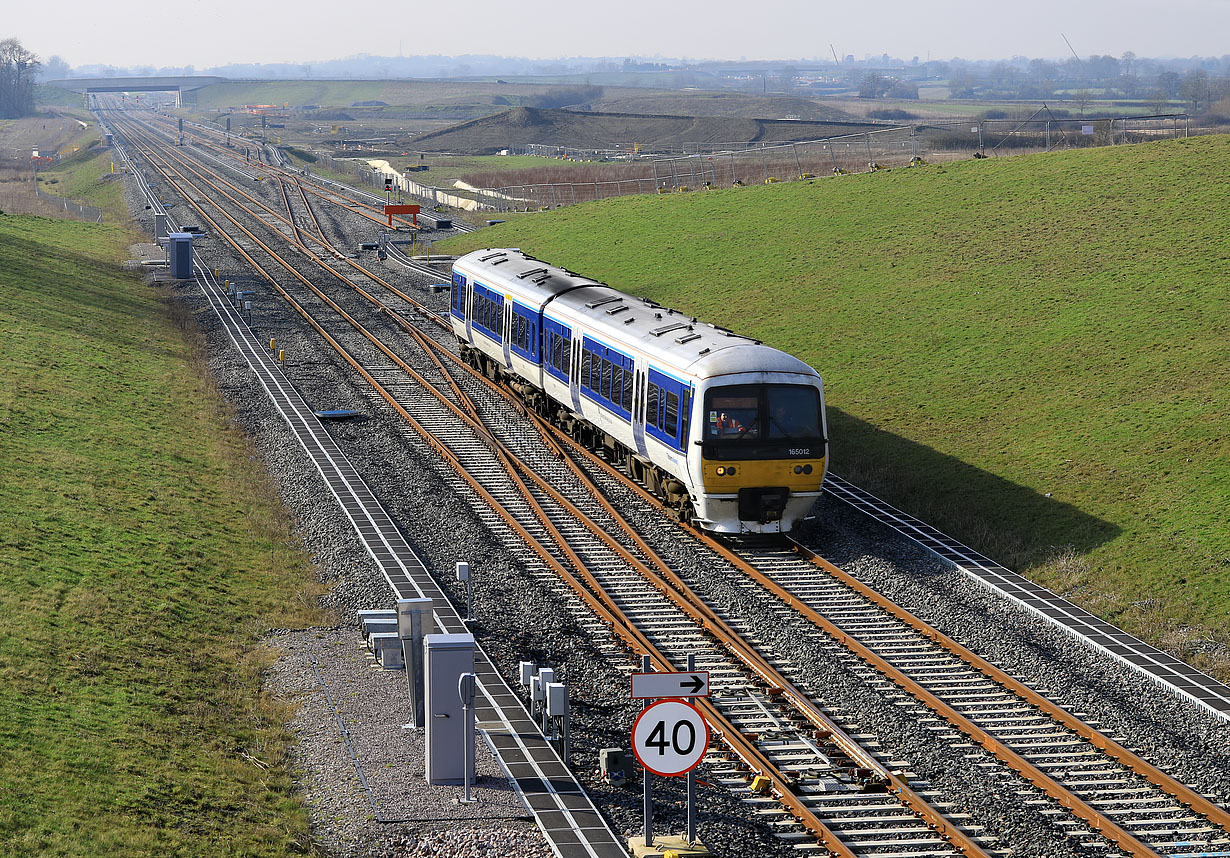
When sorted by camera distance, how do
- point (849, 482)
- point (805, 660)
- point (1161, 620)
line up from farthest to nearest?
point (849, 482), point (1161, 620), point (805, 660)

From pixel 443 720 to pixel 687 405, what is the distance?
380 inches

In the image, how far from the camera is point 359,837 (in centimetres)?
1245

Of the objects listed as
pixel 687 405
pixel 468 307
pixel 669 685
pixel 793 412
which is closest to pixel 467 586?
pixel 687 405

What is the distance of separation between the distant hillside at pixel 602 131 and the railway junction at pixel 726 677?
114345mm

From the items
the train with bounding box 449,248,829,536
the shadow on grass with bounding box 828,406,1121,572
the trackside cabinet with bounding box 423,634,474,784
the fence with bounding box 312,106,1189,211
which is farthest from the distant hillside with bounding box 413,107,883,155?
the trackside cabinet with bounding box 423,634,474,784

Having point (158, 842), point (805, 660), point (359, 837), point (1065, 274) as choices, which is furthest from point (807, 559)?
point (1065, 274)

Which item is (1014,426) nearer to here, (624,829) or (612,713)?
(612,713)

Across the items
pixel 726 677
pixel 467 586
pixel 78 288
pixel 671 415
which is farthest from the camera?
pixel 78 288

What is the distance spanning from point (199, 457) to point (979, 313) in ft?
66.1

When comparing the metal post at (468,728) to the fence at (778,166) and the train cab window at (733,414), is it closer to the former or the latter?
the train cab window at (733,414)

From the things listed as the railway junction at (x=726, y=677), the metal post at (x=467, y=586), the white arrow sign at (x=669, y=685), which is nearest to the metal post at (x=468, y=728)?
the railway junction at (x=726, y=677)

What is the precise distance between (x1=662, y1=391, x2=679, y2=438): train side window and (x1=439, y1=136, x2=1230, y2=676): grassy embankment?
5.32 m

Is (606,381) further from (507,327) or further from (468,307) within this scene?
(468,307)

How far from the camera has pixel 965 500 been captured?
24625 millimetres
